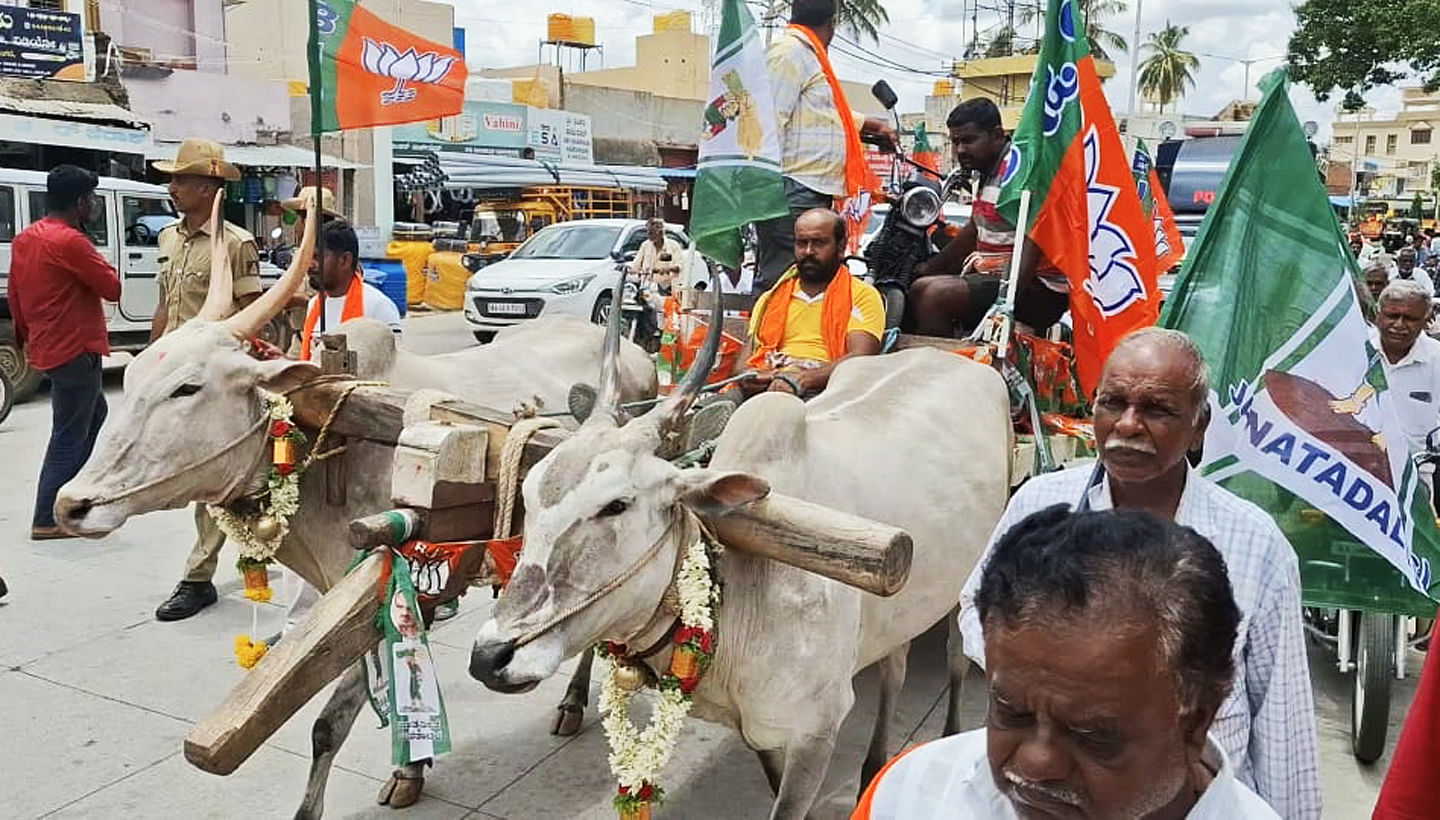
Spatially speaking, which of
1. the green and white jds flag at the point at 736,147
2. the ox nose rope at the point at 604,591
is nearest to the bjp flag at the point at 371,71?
the green and white jds flag at the point at 736,147

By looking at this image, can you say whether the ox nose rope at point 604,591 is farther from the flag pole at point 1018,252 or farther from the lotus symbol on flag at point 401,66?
the lotus symbol on flag at point 401,66

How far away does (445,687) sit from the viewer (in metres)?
4.89

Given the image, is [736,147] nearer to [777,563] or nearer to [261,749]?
[777,563]

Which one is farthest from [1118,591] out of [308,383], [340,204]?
[340,204]

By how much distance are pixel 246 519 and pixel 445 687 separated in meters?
1.52

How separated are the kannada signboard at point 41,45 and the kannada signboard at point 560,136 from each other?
11884mm

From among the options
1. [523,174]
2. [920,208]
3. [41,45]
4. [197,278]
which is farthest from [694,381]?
[523,174]

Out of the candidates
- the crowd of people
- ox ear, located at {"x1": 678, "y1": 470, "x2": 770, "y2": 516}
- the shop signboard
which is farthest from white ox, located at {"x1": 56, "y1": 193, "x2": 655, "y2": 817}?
the shop signboard

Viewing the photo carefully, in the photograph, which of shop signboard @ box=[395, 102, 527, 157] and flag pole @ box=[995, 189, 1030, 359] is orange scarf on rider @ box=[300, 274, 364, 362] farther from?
shop signboard @ box=[395, 102, 527, 157]

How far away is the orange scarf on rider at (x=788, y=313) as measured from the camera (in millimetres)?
4633

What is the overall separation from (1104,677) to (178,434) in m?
3.09

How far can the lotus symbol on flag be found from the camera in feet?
16.4

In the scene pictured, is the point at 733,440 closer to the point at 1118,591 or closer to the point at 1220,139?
the point at 1118,591

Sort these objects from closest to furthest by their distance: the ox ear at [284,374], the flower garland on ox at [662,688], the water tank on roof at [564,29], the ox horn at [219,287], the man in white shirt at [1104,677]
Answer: the man in white shirt at [1104,677] → the flower garland on ox at [662,688] → the ox ear at [284,374] → the ox horn at [219,287] → the water tank on roof at [564,29]
